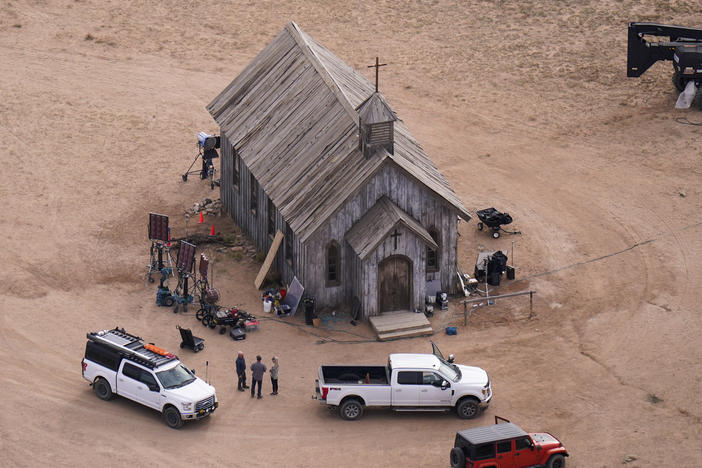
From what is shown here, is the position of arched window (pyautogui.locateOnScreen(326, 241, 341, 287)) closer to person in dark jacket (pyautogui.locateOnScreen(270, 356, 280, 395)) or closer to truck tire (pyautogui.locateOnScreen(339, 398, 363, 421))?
person in dark jacket (pyautogui.locateOnScreen(270, 356, 280, 395))

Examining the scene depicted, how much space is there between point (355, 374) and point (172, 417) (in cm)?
647

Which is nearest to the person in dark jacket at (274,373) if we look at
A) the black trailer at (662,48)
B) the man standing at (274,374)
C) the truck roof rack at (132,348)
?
the man standing at (274,374)

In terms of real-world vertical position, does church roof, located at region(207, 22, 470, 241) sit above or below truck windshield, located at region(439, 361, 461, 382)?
above

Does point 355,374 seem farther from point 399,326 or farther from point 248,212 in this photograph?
point 248,212

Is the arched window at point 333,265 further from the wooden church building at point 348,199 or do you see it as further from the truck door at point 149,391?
the truck door at point 149,391

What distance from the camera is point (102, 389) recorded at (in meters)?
44.3

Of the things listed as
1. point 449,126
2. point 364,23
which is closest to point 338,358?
point 449,126

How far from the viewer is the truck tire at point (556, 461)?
131ft

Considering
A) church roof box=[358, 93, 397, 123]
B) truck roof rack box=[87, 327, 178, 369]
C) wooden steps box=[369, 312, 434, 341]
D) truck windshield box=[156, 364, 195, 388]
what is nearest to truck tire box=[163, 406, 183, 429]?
truck windshield box=[156, 364, 195, 388]

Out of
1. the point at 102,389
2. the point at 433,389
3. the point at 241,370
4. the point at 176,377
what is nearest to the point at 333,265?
the point at 241,370

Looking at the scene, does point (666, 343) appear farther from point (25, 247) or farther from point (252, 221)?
point (25, 247)

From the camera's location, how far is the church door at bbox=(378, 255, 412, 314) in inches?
1956

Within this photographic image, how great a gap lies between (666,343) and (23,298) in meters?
25.8

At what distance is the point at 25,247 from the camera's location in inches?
2196
